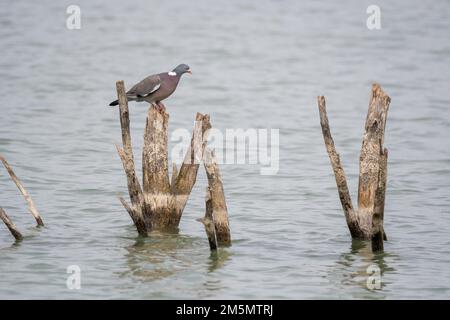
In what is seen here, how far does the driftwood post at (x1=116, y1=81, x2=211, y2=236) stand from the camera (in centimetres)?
1423

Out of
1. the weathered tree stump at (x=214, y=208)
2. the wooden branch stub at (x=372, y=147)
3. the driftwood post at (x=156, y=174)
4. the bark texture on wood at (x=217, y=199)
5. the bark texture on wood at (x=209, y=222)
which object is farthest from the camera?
the driftwood post at (x=156, y=174)

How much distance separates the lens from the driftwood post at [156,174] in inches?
560

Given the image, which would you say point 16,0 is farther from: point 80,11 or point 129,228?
point 129,228

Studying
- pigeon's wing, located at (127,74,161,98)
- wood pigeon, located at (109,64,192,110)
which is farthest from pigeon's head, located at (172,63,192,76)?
pigeon's wing, located at (127,74,161,98)

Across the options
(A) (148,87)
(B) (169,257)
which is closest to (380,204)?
(B) (169,257)

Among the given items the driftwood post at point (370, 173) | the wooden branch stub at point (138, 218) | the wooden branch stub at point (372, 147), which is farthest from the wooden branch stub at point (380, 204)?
the wooden branch stub at point (138, 218)

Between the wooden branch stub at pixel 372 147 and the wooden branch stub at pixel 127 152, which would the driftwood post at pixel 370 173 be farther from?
the wooden branch stub at pixel 127 152

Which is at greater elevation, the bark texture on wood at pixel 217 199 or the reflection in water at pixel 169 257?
the bark texture on wood at pixel 217 199

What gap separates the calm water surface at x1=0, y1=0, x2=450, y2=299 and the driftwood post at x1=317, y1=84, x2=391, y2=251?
0.46m

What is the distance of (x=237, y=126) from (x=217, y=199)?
13.6 m

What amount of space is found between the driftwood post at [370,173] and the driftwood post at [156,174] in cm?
191

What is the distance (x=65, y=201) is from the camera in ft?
60.6

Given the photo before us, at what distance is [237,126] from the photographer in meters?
Result: 27.7

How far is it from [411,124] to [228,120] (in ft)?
17.1
